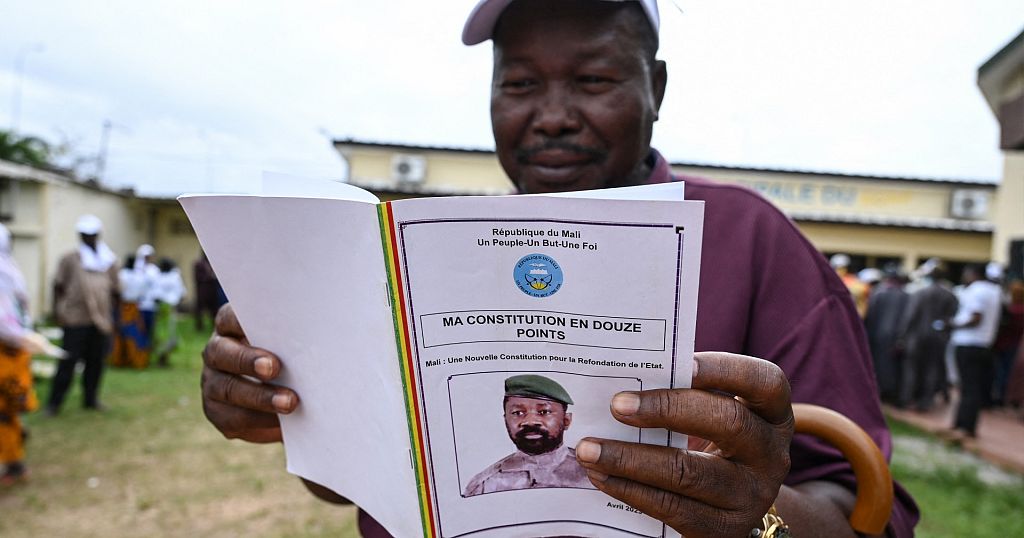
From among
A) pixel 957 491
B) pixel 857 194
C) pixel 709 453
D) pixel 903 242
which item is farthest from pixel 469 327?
pixel 857 194

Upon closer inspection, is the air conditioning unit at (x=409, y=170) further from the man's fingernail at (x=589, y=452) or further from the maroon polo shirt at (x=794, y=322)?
the man's fingernail at (x=589, y=452)

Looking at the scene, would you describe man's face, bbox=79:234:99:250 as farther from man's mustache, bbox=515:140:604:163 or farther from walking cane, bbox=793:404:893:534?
walking cane, bbox=793:404:893:534

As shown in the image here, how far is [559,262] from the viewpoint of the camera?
0.69 meters

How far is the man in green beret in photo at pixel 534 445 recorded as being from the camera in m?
0.77

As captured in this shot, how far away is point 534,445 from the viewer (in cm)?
81

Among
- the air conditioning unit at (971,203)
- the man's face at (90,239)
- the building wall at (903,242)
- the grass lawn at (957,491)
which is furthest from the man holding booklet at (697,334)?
the air conditioning unit at (971,203)

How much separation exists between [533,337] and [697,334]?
1.36 ft

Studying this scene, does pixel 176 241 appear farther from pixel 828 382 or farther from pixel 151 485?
pixel 828 382

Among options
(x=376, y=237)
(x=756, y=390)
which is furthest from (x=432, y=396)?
(x=756, y=390)

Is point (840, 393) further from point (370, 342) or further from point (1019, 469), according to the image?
point (1019, 469)

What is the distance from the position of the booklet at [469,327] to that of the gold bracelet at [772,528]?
124 millimetres

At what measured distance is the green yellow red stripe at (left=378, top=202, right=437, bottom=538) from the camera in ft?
2.35

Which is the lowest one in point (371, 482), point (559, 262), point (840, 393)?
point (371, 482)

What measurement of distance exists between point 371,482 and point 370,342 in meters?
0.27
